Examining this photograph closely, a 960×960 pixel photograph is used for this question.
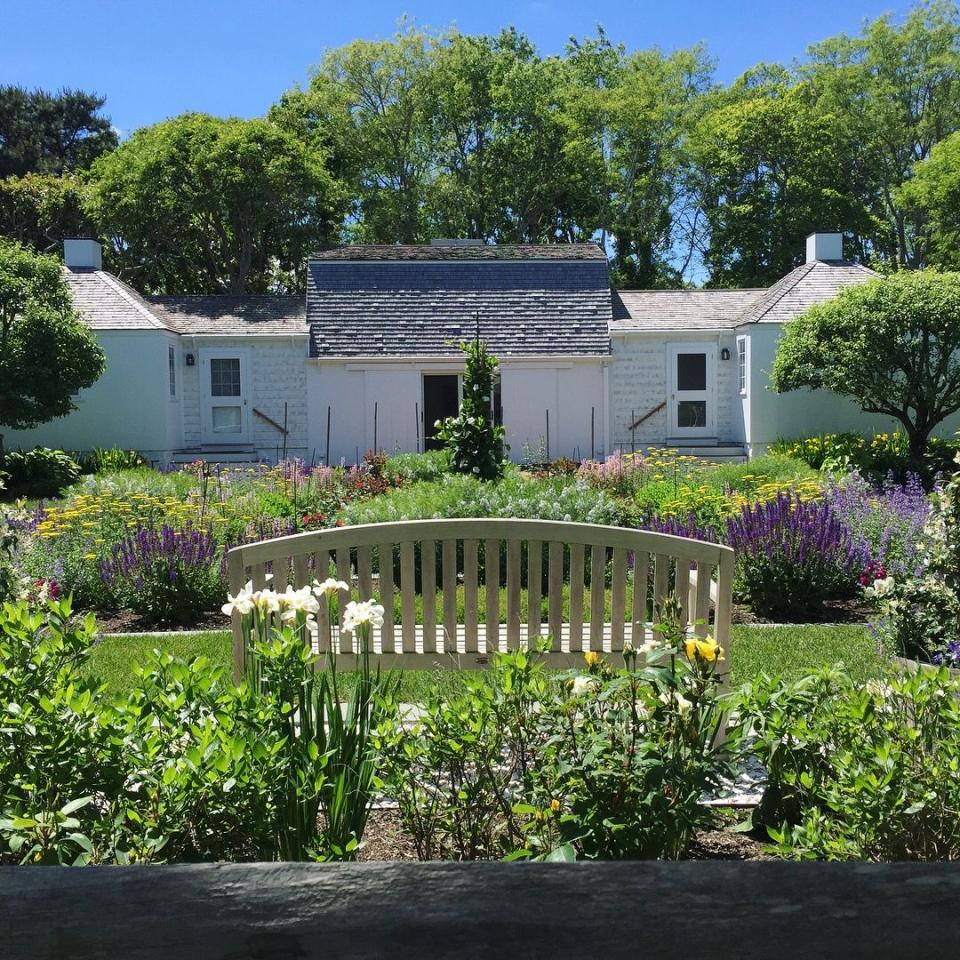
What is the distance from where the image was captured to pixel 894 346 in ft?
54.8

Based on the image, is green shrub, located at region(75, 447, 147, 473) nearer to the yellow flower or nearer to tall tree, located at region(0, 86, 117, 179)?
the yellow flower

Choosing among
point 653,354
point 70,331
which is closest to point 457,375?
point 653,354

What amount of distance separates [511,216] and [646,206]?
5.04 m

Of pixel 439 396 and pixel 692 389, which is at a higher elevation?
pixel 692 389

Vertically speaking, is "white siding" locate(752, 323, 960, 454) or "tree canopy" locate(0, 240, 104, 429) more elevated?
"tree canopy" locate(0, 240, 104, 429)

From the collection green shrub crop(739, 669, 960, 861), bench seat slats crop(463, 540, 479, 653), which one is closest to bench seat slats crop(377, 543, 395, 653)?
bench seat slats crop(463, 540, 479, 653)

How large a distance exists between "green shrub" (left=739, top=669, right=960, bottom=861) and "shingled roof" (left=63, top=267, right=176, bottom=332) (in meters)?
20.1

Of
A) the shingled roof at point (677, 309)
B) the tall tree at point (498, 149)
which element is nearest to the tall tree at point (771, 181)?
the tall tree at point (498, 149)

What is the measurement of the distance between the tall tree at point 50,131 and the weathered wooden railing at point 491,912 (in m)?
38.5

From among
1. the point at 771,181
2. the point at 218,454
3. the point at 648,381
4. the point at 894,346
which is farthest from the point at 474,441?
the point at 771,181

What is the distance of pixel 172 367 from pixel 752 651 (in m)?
18.3

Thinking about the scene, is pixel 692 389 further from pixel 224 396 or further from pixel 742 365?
pixel 224 396

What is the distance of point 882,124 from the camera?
34500 millimetres

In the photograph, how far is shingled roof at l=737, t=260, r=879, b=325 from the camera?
21.1 metres
